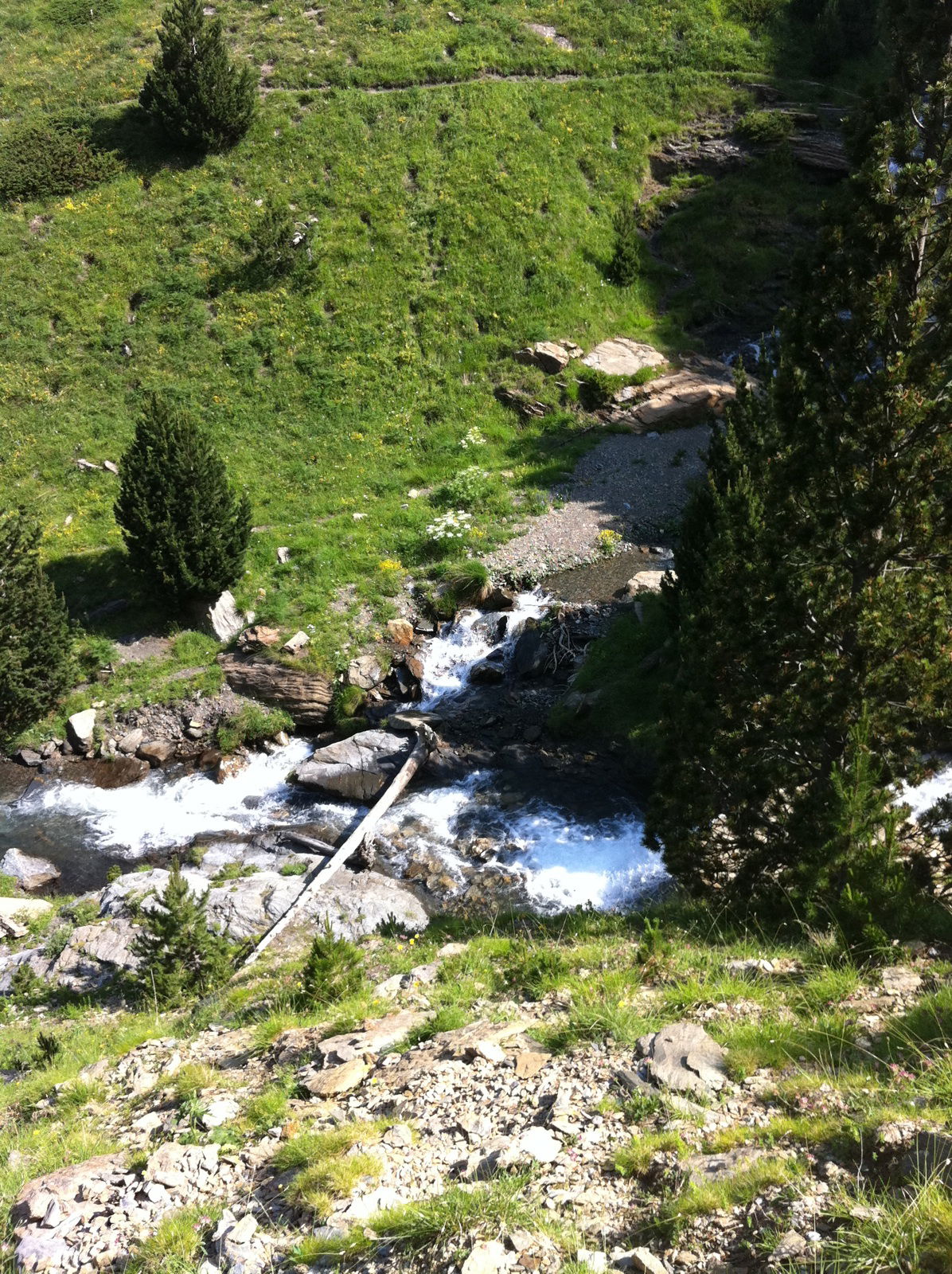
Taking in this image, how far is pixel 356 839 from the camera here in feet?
53.0

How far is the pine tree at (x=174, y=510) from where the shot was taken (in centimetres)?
2058

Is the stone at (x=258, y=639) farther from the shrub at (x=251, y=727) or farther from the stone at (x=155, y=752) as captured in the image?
the stone at (x=155, y=752)

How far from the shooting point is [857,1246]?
3.66 m

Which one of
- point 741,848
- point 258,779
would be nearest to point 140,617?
point 258,779

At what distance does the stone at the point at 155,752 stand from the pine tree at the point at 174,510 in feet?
13.6

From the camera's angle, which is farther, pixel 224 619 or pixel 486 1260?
pixel 224 619

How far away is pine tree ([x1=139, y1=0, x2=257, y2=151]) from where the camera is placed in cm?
3300

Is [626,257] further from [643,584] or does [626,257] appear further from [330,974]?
[330,974]

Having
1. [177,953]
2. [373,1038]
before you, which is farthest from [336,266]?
[373,1038]

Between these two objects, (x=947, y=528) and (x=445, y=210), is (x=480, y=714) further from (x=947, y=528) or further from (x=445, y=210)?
(x=445, y=210)

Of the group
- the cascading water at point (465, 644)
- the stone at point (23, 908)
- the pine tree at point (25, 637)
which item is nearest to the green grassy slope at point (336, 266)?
the cascading water at point (465, 644)

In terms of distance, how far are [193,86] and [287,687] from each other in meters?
28.3

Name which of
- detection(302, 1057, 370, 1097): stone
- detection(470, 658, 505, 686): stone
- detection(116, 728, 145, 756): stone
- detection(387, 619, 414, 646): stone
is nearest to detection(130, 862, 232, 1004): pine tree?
detection(302, 1057, 370, 1097): stone

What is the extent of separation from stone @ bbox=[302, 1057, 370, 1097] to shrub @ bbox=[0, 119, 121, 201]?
37.4 meters
